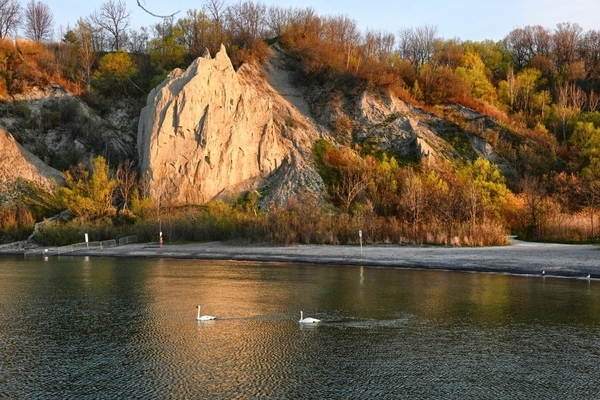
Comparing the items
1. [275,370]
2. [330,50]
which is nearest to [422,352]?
[275,370]

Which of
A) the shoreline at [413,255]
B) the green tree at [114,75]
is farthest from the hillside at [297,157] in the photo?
the shoreline at [413,255]

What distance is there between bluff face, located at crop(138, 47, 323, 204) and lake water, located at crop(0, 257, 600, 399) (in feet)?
94.6

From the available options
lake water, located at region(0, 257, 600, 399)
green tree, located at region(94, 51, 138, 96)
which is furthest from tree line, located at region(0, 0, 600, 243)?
lake water, located at region(0, 257, 600, 399)

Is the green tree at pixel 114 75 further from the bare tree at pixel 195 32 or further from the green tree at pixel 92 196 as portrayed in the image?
the green tree at pixel 92 196

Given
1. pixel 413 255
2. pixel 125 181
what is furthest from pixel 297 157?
pixel 413 255

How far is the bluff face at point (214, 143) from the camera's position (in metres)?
50.9

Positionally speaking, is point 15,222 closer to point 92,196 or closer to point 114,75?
point 92,196

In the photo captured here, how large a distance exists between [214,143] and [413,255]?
27.2 metres

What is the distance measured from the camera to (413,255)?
30109 millimetres

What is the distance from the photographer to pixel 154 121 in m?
51.4

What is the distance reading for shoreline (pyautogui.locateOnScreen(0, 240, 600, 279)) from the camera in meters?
25.3

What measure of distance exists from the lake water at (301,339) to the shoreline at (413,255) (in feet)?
10.2

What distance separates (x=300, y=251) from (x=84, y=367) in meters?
23.3

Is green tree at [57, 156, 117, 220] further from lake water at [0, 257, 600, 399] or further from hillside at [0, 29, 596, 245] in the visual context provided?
lake water at [0, 257, 600, 399]
